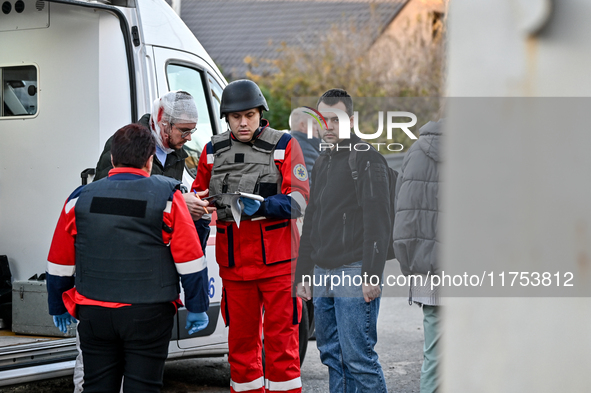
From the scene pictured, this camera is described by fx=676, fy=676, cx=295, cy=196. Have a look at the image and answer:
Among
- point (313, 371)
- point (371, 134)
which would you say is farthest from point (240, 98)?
point (313, 371)

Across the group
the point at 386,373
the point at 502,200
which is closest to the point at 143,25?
the point at 386,373

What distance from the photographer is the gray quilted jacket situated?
329cm

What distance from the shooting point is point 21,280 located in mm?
4996

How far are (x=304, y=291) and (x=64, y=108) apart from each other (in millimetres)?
2233

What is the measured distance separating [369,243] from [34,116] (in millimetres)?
2838

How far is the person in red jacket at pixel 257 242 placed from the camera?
12.5 feet

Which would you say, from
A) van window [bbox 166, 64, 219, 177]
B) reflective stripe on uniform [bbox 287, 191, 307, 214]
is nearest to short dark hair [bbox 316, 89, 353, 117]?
reflective stripe on uniform [bbox 287, 191, 307, 214]

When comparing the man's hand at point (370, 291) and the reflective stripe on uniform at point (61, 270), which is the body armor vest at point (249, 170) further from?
the reflective stripe on uniform at point (61, 270)

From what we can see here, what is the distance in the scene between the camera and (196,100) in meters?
5.06

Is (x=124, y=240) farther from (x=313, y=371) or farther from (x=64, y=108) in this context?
(x=313, y=371)

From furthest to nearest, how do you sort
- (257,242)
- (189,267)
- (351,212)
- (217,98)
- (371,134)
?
(217,98) < (257,242) < (371,134) < (351,212) < (189,267)

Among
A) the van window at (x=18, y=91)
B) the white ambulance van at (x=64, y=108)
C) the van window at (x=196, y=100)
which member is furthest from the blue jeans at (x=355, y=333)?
A: the van window at (x=18, y=91)

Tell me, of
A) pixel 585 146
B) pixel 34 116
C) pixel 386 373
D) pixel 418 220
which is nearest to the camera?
pixel 585 146

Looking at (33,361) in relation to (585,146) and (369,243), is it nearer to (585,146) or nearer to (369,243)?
(369,243)
